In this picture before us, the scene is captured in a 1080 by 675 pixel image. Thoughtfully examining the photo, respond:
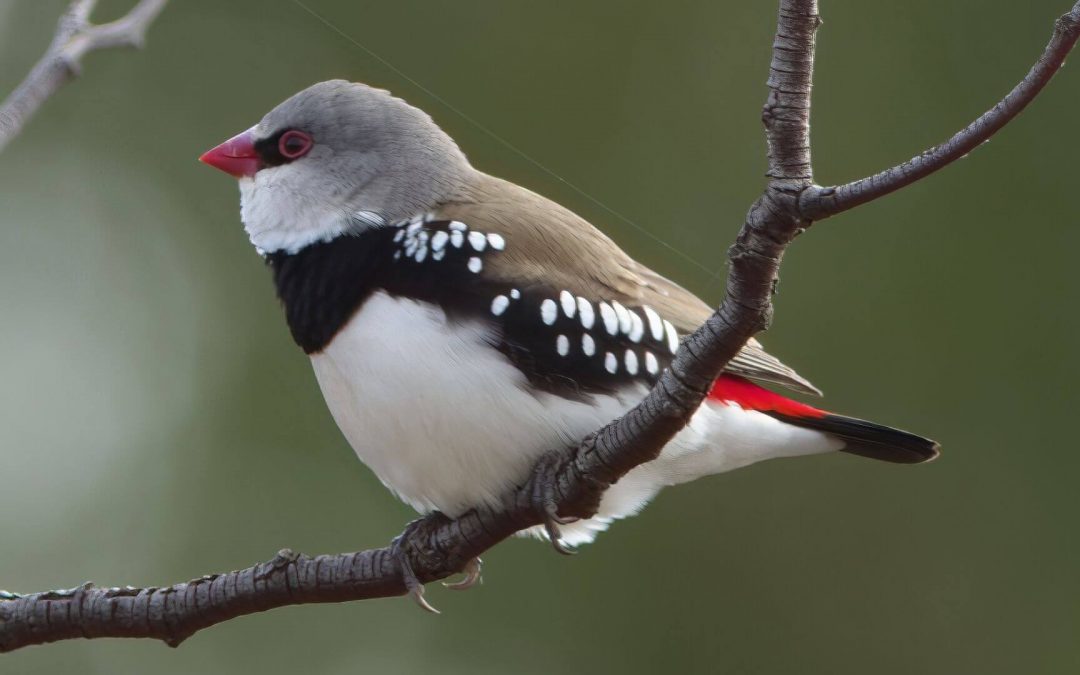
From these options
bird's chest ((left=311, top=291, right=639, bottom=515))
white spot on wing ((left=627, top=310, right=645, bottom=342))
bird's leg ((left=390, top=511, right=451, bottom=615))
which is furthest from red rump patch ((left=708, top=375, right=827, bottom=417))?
bird's leg ((left=390, top=511, right=451, bottom=615))

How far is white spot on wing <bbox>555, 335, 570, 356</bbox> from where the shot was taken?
3574 mm

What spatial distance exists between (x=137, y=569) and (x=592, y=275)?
6.09 m

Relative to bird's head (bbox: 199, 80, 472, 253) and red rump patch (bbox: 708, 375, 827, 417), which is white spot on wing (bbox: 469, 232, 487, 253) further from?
red rump patch (bbox: 708, 375, 827, 417)

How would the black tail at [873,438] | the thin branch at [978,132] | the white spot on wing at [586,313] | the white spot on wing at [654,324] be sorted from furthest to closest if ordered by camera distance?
the black tail at [873,438] → the white spot on wing at [654,324] → the white spot on wing at [586,313] → the thin branch at [978,132]

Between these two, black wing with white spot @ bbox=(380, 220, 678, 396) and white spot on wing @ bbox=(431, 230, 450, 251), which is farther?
white spot on wing @ bbox=(431, 230, 450, 251)

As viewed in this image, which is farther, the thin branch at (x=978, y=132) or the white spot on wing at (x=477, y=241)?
the white spot on wing at (x=477, y=241)

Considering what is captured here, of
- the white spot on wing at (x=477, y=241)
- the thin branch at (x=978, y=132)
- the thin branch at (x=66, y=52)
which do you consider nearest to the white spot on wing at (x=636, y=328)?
the white spot on wing at (x=477, y=241)

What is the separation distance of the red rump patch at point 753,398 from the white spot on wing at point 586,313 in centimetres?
49

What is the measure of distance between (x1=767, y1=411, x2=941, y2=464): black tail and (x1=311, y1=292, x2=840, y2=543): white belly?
0.53 meters

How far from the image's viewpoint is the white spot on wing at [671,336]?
148 inches

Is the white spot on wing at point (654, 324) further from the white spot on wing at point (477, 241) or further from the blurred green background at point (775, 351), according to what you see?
the blurred green background at point (775, 351)

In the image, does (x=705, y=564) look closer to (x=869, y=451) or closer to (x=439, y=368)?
(x=869, y=451)

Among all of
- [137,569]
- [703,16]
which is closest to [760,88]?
[703,16]

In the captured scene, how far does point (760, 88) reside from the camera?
7668 millimetres
